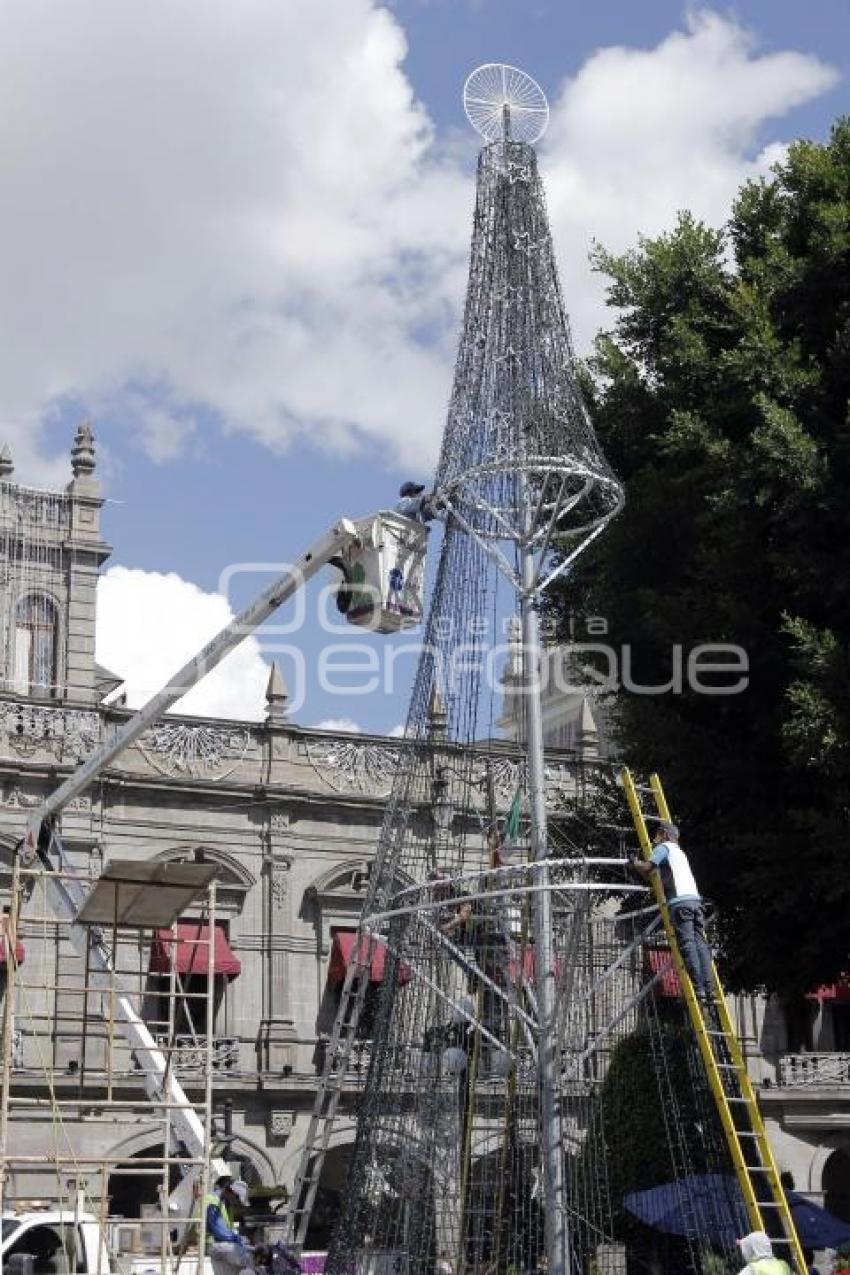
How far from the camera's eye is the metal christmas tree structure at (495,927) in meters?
12.7

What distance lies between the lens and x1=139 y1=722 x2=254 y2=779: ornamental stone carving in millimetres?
30984

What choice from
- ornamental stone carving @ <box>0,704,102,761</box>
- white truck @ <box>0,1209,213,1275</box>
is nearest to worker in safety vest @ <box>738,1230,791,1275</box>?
white truck @ <box>0,1209,213,1275</box>

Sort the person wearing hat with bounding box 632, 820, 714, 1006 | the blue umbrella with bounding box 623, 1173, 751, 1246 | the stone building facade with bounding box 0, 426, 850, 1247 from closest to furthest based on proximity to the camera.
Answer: the person wearing hat with bounding box 632, 820, 714, 1006 → the blue umbrella with bounding box 623, 1173, 751, 1246 → the stone building facade with bounding box 0, 426, 850, 1247

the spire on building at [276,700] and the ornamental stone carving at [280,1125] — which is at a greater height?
the spire on building at [276,700]

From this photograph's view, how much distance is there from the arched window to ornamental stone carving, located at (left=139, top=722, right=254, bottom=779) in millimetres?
2294

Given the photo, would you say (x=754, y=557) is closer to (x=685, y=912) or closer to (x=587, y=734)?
(x=685, y=912)

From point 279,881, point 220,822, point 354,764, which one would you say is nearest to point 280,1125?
point 279,881

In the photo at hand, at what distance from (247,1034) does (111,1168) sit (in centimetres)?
1502

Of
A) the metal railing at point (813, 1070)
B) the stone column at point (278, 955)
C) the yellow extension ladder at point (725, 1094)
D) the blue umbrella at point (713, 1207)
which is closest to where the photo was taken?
the yellow extension ladder at point (725, 1094)

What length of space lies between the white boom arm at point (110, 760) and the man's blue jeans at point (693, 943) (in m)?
4.44

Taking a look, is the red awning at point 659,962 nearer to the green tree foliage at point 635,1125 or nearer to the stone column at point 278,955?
the green tree foliage at point 635,1125

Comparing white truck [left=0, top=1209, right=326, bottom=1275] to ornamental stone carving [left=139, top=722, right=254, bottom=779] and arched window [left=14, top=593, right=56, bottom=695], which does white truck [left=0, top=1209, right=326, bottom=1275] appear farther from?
arched window [left=14, top=593, right=56, bottom=695]

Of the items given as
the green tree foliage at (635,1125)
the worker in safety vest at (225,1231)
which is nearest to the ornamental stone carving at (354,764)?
the green tree foliage at (635,1125)

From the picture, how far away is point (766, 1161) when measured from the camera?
466 inches
